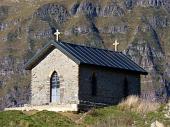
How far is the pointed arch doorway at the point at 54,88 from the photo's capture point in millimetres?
46094

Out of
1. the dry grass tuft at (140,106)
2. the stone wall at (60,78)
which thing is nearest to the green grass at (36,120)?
the dry grass tuft at (140,106)

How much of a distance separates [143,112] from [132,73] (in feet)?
39.0

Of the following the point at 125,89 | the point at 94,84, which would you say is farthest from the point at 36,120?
the point at 125,89

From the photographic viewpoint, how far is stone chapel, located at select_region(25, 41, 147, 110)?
44.9 meters

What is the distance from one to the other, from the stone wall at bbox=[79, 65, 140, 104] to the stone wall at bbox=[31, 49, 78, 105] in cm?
51

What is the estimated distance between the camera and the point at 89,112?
128 feet

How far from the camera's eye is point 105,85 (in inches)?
1833

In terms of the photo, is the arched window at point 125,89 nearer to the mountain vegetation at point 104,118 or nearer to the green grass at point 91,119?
the mountain vegetation at point 104,118

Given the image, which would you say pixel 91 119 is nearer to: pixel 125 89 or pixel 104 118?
pixel 104 118

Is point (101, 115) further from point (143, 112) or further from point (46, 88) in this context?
point (46, 88)

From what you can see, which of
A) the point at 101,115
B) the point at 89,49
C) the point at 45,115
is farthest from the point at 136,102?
the point at 89,49

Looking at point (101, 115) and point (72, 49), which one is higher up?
point (72, 49)

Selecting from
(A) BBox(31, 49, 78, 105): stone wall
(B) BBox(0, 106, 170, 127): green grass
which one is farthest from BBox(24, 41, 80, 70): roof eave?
(B) BBox(0, 106, 170, 127): green grass

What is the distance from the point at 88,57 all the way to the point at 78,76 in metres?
1.69
